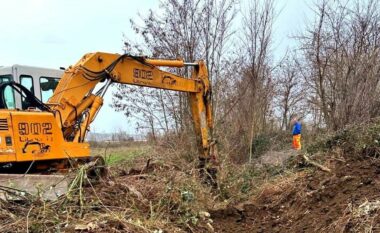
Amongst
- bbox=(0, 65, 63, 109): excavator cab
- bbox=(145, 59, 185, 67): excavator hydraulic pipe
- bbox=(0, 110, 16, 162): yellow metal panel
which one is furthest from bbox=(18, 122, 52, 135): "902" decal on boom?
bbox=(0, 65, 63, 109): excavator cab

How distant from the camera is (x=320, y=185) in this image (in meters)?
7.52

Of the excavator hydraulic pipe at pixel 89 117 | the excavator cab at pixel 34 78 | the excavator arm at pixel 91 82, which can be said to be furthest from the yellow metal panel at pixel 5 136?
the excavator cab at pixel 34 78

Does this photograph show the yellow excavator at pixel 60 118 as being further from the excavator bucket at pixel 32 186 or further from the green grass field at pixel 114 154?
the green grass field at pixel 114 154

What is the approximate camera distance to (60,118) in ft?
24.6

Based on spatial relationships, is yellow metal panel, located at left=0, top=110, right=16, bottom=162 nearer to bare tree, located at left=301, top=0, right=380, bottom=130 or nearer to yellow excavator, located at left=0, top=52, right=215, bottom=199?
yellow excavator, located at left=0, top=52, right=215, bottom=199

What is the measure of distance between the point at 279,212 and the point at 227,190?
1838 mm

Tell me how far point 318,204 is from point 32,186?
3993 millimetres

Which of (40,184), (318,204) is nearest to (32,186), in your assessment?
(40,184)

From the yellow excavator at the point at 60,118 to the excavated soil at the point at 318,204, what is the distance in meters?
2.18

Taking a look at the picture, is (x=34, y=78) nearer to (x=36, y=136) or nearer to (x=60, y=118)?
(x=60, y=118)

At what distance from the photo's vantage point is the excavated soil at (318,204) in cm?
542

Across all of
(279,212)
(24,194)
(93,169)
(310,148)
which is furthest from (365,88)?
(24,194)

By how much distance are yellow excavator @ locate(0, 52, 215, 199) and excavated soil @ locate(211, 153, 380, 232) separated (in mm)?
2183

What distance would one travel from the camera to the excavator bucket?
17.4 ft
